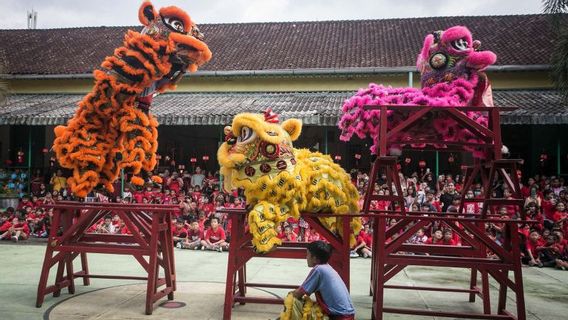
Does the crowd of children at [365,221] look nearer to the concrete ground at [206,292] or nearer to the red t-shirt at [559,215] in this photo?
the red t-shirt at [559,215]

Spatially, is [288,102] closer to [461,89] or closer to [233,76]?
[233,76]

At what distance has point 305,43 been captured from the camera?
18.7 m

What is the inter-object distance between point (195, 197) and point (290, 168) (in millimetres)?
8525

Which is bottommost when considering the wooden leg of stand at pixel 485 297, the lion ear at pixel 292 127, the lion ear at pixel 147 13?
the wooden leg of stand at pixel 485 297

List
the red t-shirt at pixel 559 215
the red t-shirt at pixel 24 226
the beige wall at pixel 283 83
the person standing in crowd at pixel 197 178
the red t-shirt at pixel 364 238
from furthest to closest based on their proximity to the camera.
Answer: the beige wall at pixel 283 83, the person standing in crowd at pixel 197 178, the red t-shirt at pixel 24 226, the red t-shirt at pixel 364 238, the red t-shirt at pixel 559 215

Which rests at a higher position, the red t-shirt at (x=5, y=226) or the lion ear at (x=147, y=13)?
the lion ear at (x=147, y=13)

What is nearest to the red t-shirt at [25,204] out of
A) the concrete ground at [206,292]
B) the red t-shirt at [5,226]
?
the red t-shirt at [5,226]

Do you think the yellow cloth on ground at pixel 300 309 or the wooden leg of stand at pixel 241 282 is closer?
the yellow cloth on ground at pixel 300 309

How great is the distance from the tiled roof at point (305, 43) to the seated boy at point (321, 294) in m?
12.8

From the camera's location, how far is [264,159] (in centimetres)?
516

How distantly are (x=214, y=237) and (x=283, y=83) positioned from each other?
736 centimetres

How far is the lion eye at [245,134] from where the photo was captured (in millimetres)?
5230

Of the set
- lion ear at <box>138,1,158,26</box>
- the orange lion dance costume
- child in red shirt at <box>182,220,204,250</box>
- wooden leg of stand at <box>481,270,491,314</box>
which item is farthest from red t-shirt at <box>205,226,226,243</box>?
wooden leg of stand at <box>481,270,491,314</box>

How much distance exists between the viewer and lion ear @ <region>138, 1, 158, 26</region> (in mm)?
5965
